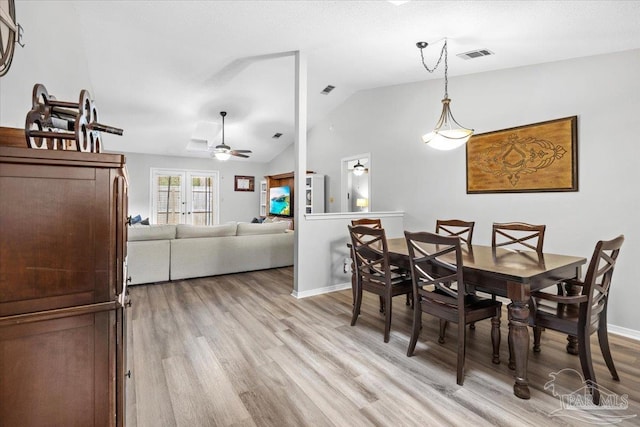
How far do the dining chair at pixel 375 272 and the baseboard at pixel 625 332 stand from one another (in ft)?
6.37

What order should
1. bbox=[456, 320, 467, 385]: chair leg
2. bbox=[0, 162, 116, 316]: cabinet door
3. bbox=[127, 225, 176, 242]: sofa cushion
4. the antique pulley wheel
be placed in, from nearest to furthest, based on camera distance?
bbox=[0, 162, 116, 316]: cabinet door < the antique pulley wheel < bbox=[456, 320, 467, 385]: chair leg < bbox=[127, 225, 176, 242]: sofa cushion

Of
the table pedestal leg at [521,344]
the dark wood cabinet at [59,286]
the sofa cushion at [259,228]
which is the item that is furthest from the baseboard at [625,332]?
the sofa cushion at [259,228]

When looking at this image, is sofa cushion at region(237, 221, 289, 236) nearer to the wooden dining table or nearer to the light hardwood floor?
the light hardwood floor

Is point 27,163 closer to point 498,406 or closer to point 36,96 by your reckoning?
point 36,96

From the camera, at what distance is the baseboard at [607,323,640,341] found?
278 centimetres

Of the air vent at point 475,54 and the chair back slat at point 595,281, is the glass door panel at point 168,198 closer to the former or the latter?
the air vent at point 475,54

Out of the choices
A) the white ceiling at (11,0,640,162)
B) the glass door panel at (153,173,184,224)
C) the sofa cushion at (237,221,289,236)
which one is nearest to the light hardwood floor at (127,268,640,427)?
the sofa cushion at (237,221,289,236)

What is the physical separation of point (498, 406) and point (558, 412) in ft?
1.06

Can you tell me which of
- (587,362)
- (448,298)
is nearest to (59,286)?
(448,298)

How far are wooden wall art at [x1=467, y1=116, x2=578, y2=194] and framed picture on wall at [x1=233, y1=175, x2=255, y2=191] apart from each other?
7.01m

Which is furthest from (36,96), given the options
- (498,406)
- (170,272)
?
(170,272)

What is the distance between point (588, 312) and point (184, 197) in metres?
8.97

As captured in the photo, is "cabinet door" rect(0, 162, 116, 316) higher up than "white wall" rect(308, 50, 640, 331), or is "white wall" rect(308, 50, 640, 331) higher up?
"white wall" rect(308, 50, 640, 331)

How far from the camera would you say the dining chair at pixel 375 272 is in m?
2.67
